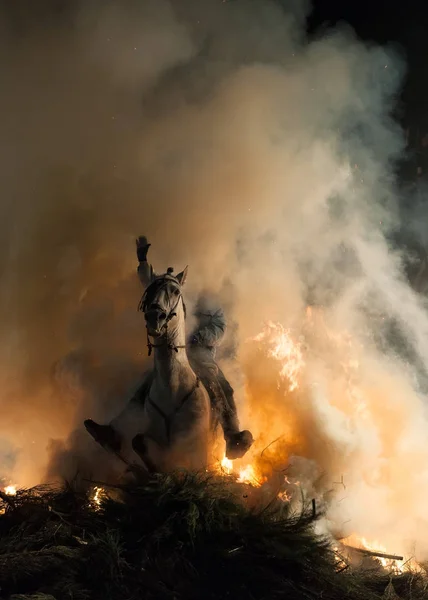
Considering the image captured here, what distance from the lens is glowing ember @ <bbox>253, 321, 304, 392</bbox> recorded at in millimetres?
7513

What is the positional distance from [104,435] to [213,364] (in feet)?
5.84

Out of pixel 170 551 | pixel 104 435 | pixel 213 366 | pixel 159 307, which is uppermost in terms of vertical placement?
pixel 213 366

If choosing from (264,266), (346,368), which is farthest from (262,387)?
(264,266)

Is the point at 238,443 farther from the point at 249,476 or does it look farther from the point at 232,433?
the point at 249,476

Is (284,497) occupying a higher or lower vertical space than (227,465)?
lower

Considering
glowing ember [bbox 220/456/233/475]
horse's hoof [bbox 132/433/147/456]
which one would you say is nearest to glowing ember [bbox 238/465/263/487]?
glowing ember [bbox 220/456/233/475]

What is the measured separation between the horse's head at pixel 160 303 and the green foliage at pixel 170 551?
137 cm

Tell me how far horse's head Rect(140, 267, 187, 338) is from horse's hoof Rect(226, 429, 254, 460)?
1.45 meters

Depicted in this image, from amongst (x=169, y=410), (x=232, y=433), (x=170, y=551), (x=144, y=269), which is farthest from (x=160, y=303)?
(x=170, y=551)

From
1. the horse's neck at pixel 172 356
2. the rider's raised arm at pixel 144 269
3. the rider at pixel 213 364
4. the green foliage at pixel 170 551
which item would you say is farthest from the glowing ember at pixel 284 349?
the green foliage at pixel 170 551

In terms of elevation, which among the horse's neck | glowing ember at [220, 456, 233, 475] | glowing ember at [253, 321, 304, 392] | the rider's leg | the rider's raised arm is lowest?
glowing ember at [220, 456, 233, 475]

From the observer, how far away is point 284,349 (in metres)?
7.95

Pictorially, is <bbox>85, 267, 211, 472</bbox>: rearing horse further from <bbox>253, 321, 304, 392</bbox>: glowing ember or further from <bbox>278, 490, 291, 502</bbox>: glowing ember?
<bbox>253, 321, 304, 392</bbox>: glowing ember

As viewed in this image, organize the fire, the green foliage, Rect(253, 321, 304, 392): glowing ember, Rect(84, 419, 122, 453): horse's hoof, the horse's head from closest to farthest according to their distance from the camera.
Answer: the green foliage, the horse's head, Rect(84, 419, 122, 453): horse's hoof, the fire, Rect(253, 321, 304, 392): glowing ember
